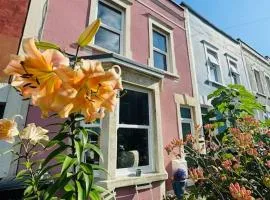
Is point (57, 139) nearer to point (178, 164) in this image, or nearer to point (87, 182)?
point (87, 182)

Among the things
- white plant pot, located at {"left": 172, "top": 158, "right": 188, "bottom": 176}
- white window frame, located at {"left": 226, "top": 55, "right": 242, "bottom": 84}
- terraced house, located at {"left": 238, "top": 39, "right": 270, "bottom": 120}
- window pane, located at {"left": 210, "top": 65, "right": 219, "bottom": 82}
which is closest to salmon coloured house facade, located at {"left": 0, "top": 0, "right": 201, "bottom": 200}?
white plant pot, located at {"left": 172, "top": 158, "right": 188, "bottom": 176}

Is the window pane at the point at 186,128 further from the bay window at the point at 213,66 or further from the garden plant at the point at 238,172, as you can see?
the garden plant at the point at 238,172

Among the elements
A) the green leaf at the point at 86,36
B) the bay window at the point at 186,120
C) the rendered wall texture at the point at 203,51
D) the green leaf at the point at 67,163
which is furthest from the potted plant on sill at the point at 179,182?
the green leaf at the point at 86,36

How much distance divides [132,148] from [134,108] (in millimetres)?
994

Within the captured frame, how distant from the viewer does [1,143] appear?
3.77 meters

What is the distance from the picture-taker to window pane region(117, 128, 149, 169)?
16.1 feet

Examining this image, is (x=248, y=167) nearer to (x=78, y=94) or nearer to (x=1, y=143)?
(x=78, y=94)

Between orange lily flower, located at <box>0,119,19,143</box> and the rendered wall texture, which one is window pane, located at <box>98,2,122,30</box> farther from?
orange lily flower, located at <box>0,119,19,143</box>

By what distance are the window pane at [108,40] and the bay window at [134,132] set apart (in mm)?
1545

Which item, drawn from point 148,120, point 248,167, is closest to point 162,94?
point 148,120

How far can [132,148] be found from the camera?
17.0 ft

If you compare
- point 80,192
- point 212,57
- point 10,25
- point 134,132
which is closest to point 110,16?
point 10,25

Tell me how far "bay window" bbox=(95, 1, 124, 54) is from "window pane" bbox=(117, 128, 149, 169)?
2405 mm

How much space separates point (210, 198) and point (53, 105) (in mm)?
2283
